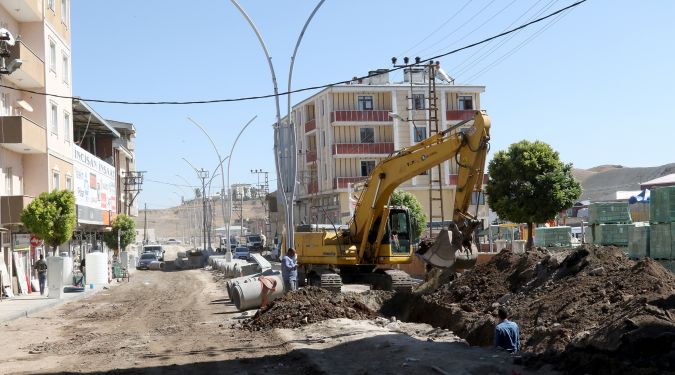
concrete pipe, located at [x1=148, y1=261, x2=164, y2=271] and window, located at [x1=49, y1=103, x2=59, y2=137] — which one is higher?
window, located at [x1=49, y1=103, x2=59, y2=137]

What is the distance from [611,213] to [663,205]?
573cm

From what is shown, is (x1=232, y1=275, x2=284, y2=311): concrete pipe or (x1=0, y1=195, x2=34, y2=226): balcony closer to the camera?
(x1=232, y1=275, x2=284, y2=311): concrete pipe

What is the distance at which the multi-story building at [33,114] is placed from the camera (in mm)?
34781

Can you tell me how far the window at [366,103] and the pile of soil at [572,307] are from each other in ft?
167

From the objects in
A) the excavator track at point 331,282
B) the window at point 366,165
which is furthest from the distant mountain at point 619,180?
the excavator track at point 331,282

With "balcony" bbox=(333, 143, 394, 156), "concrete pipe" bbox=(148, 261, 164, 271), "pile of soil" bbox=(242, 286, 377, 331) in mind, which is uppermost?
"balcony" bbox=(333, 143, 394, 156)

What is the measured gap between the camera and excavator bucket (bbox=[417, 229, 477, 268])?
19359mm

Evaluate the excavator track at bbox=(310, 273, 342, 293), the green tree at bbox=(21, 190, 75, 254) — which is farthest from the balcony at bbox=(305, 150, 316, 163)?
the excavator track at bbox=(310, 273, 342, 293)

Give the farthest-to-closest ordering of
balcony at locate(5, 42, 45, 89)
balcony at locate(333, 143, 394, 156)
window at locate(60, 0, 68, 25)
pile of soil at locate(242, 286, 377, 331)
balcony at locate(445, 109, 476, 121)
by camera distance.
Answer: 1. balcony at locate(445, 109, 476, 121)
2. balcony at locate(333, 143, 394, 156)
3. window at locate(60, 0, 68, 25)
4. balcony at locate(5, 42, 45, 89)
5. pile of soil at locate(242, 286, 377, 331)

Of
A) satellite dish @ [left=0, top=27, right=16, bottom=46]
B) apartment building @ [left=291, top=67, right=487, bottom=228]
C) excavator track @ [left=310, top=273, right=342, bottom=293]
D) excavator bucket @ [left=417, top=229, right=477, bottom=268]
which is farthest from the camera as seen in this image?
apartment building @ [left=291, top=67, right=487, bottom=228]

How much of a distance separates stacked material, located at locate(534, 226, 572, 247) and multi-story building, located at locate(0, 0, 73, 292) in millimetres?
20737

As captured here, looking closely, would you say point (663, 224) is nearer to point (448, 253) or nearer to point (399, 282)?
point (448, 253)

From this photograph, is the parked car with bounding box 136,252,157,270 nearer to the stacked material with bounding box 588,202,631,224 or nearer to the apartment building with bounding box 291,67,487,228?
the apartment building with bounding box 291,67,487,228

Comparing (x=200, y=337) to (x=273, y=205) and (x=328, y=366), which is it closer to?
(x=328, y=366)
